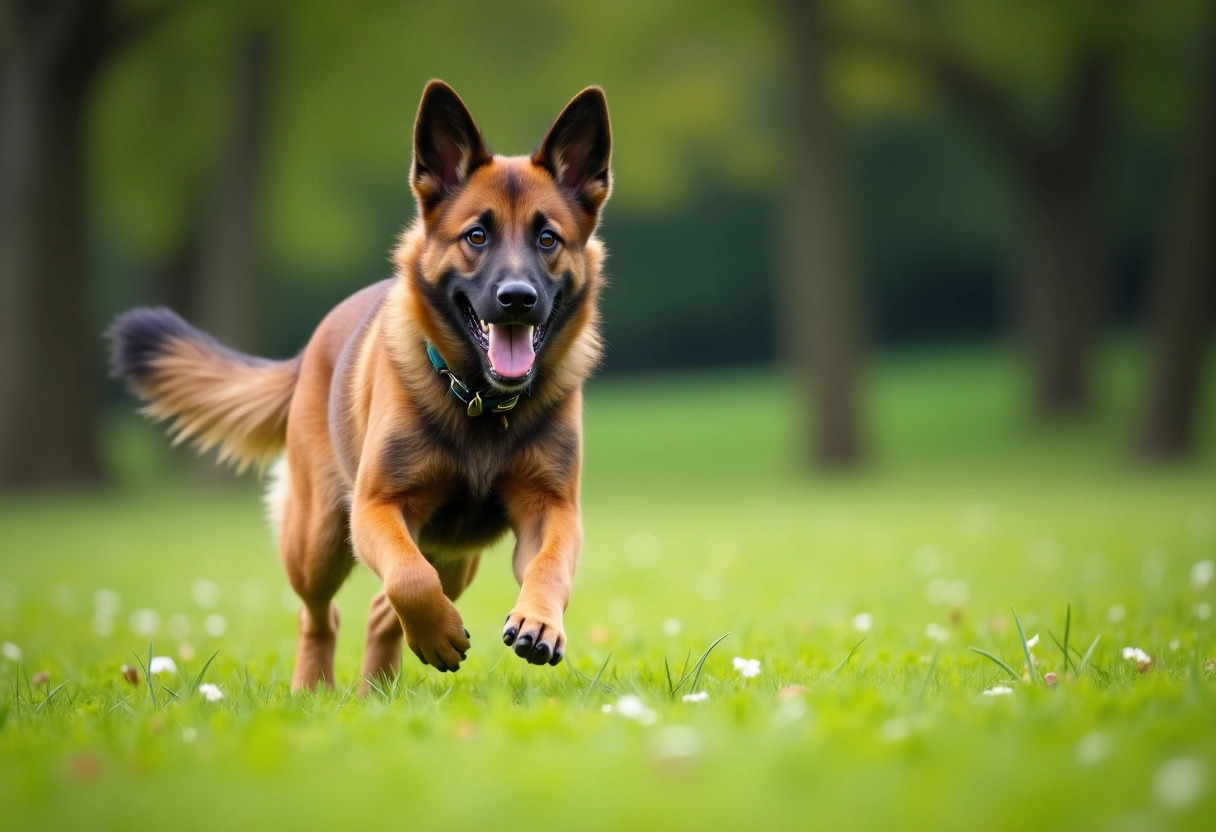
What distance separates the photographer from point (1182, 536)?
10156 millimetres

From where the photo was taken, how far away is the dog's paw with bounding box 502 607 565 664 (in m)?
4.00

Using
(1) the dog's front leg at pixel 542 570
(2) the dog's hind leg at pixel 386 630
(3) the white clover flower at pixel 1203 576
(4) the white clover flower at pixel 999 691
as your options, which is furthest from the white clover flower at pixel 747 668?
(3) the white clover flower at pixel 1203 576

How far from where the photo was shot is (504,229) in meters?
4.79

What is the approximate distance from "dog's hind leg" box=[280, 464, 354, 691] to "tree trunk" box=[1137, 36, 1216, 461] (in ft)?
51.1

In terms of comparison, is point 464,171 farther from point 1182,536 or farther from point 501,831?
point 1182,536

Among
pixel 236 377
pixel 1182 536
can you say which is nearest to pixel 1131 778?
pixel 236 377

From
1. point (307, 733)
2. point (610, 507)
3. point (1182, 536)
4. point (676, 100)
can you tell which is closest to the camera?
point (307, 733)

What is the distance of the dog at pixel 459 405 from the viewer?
14.8ft

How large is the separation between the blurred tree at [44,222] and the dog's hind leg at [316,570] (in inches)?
571

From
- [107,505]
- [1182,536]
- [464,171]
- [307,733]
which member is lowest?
[107,505]

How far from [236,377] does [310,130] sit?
16.1 m

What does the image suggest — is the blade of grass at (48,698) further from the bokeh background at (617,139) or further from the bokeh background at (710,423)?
the bokeh background at (617,139)

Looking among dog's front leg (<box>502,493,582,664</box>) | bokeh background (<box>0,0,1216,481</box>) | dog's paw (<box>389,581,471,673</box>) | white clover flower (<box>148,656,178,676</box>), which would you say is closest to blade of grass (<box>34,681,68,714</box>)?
white clover flower (<box>148,656,178,676</box>)

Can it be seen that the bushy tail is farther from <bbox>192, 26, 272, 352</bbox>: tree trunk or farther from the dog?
<bbox>192, 26, 272, 352</bbox>: tree trunk
